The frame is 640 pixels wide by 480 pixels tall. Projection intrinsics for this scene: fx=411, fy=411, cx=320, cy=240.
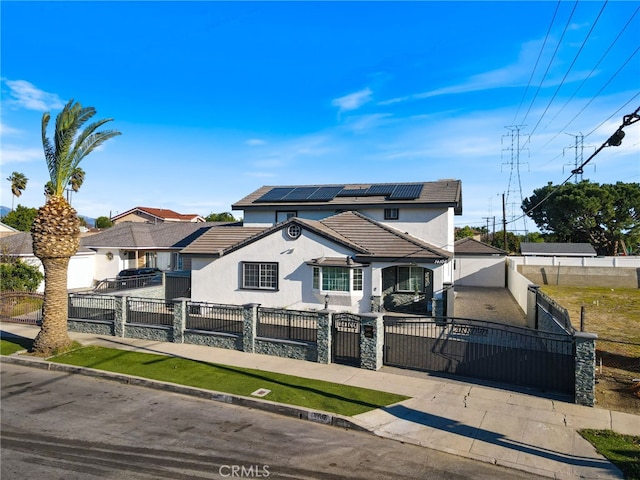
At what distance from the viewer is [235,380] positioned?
40.0ft

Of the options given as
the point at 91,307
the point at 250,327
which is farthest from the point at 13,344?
the point at 250,327

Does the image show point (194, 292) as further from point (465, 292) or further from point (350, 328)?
point (465, 292)

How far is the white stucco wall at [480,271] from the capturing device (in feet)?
122

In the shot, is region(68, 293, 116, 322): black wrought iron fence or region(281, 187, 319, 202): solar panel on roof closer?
region(68, 293, 116, 322): black wrought iron fence

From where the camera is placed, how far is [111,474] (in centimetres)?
710

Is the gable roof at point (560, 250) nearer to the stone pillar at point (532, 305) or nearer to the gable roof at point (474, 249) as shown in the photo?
the gable roof at point (474, 249)

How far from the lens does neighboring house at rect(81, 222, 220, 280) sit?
3662 centimetres

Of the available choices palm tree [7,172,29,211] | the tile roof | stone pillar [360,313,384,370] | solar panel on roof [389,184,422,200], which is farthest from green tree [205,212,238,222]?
stone pillar [360,313,384,370]

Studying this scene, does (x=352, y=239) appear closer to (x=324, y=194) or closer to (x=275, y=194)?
(x=324, y=194)

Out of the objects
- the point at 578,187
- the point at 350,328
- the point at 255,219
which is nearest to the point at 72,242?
the point at 350,328

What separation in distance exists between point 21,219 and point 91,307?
2286 inches

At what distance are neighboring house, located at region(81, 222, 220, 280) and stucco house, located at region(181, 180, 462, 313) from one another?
13.2m

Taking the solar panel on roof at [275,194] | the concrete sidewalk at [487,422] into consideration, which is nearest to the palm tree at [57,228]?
the concrete sidewalk at [487,422]

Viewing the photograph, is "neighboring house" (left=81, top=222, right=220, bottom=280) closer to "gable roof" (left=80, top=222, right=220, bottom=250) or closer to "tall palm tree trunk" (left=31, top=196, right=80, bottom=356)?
"gable roof" (left=80, top=222, right=220, bottom=250)
